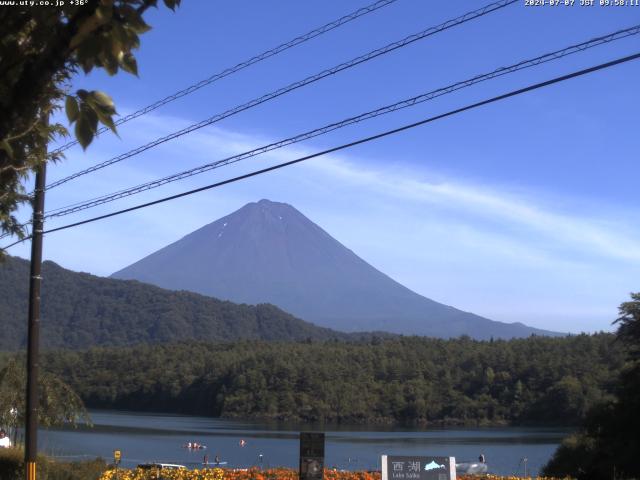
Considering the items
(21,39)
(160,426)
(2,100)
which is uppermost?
(21,39)

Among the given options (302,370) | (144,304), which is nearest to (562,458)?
(302,370)

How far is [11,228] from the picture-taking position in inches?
328

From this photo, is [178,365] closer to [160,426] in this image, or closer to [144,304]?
[160,426]

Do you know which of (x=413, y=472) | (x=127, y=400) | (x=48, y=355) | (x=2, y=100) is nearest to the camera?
(x=2, y=100)

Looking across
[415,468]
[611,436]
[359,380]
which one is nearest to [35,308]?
[415,468]

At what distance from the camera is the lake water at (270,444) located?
43219mm

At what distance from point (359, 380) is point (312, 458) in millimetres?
85885

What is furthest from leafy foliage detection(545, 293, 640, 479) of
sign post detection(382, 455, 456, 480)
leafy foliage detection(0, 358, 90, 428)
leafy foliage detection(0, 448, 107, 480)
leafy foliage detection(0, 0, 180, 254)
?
leafy foliage detection(0, 0, 180, 254)

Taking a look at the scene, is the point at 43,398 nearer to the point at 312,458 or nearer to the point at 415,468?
the point at 312,458

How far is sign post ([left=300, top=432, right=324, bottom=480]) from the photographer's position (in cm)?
1294

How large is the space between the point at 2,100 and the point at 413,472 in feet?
Answer: 35.9

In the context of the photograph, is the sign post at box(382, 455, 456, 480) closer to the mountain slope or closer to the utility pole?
the utility pole

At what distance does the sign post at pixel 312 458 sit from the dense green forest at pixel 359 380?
62858mm

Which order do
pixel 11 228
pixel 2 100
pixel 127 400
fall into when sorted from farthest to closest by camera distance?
pixel 127 400 → pixel 11 228 → pixel 2 100
